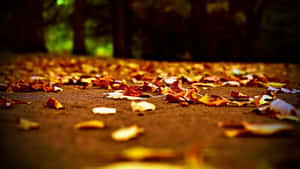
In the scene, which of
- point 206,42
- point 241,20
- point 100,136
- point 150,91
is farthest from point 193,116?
point 241,20

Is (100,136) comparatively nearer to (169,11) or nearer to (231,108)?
(231,108)

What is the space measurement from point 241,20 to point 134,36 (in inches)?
182

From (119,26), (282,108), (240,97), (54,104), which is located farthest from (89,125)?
(119,26)

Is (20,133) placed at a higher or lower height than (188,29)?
lower

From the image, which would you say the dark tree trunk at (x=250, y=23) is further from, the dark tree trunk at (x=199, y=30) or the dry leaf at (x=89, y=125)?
the dry leaf at (x=89, y=125)

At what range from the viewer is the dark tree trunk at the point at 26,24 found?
9.43 m

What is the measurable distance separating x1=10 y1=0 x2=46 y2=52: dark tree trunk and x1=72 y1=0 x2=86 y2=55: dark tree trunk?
3.95ft

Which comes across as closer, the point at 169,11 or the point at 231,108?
the point at 231,108

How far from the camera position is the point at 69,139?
1.31 meters

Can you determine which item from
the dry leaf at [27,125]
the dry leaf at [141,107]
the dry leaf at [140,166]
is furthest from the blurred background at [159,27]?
the dry leaf at [140,166]

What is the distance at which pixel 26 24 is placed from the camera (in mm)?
9438

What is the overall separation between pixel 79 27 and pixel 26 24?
5.83 ft

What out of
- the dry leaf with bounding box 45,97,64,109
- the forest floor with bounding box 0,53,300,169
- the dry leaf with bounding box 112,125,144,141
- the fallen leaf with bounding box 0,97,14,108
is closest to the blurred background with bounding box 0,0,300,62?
the fallen leaf with bounding box 0,97,14,108

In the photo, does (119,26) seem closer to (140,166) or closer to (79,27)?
(79,27)
